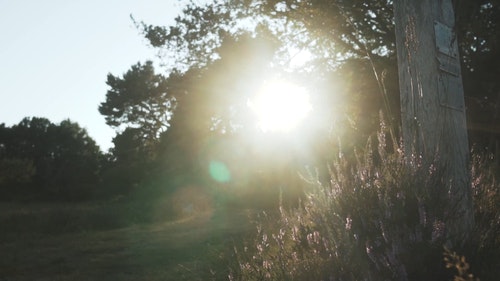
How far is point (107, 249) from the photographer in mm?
10047

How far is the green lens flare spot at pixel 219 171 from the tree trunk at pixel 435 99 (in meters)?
23.6

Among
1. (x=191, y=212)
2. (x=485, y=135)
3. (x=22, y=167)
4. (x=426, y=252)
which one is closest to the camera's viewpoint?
(x=426, y=252)

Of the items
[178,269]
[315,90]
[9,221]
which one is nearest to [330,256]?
[178,269]

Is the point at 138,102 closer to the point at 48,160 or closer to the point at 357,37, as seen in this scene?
the point at 48,160

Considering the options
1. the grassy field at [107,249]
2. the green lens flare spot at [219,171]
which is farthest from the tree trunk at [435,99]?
the green lens flare spot at [219,171]

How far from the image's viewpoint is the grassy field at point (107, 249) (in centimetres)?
701

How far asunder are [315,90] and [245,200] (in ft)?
23.3

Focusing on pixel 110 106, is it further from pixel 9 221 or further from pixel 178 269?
pixel 178 269

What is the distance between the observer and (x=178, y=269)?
7004 millimetres

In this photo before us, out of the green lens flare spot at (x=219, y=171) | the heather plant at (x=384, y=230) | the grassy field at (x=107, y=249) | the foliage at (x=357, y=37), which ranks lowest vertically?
the grassy field at (x=107, y=249)

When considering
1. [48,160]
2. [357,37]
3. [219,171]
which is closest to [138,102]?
[48,160]

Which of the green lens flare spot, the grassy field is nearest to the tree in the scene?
the green lens flare spot

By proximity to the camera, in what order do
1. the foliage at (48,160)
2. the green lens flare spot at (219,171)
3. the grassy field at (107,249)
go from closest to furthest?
the grassy field at (107,249) → the green lens flare spot at (219,171) → the foliage at (48,160)

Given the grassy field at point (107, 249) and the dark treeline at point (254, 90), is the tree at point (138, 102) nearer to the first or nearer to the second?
the dark treeline at point (254, 90)
